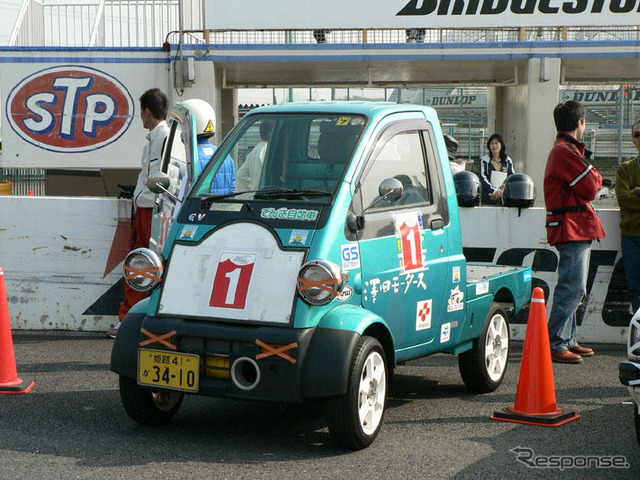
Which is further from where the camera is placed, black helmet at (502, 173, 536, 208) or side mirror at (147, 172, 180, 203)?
black helmet at (502, 173, 536, 208)

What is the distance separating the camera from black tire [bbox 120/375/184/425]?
5.58 meters

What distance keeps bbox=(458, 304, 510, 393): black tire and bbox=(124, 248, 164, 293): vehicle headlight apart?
233cm

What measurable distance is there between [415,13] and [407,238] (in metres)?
9.21

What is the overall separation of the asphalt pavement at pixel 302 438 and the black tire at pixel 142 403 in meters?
0.07

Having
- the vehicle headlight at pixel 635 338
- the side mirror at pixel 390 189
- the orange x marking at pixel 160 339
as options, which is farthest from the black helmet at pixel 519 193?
the orange x marking at pixel 160 339

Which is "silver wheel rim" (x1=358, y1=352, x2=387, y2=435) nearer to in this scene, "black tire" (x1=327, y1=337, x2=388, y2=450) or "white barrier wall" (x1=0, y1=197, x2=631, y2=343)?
"black tire" (x1=327, y1=337, x2=388, y2=450)

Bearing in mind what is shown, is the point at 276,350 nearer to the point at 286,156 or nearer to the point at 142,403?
the point at 142,403

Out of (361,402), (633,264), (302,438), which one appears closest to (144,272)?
(302,438)

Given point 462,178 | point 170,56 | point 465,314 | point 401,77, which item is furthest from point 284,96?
point 465,314

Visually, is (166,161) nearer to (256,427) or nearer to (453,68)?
(256,427)

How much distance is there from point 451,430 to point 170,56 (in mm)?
10218

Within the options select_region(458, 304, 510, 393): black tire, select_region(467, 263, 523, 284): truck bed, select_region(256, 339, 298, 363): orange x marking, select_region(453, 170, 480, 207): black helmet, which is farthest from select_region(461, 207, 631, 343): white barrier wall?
select_region(256, 339, 298, 363): orange x marking

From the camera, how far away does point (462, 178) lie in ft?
28.7

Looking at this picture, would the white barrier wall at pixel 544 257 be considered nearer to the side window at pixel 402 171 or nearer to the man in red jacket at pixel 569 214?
the man in red jacket at pixel 569 214
